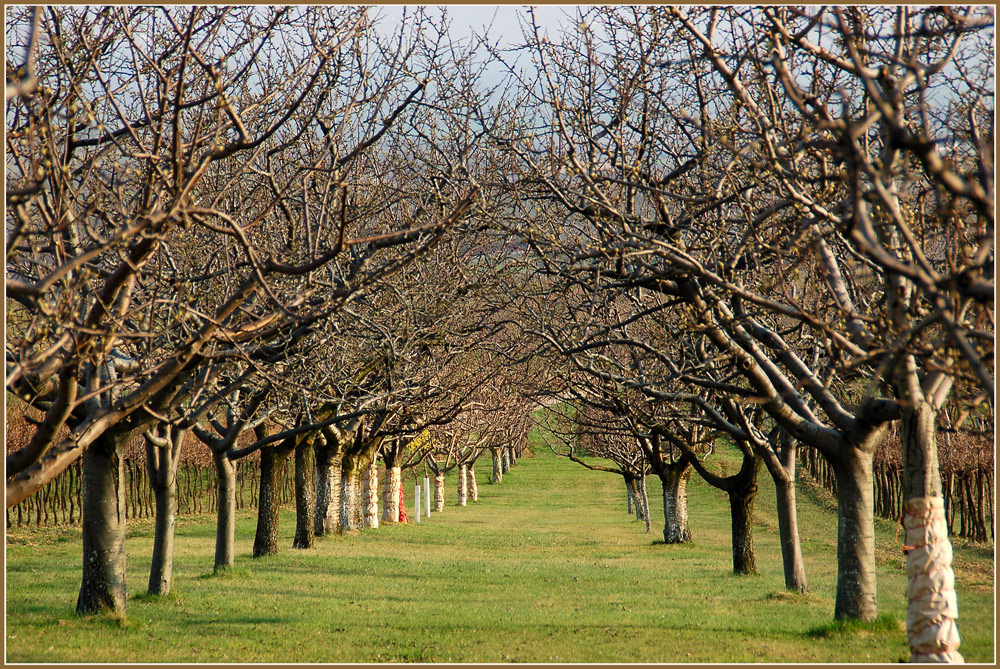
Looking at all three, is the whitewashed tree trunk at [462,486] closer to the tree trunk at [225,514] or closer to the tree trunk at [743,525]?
the tree trunk at [743,525]

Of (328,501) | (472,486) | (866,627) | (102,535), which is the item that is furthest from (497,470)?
(866,627)

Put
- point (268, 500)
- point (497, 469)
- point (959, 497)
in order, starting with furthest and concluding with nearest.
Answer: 1. point (497, 469)
2. point (959, 497)
3. point (268, 500)

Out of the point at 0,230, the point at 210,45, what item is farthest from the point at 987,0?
the point at 0,230

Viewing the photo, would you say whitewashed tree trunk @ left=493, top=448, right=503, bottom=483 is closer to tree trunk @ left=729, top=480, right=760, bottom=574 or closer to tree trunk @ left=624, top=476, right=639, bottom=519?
tree trunk @ left=624, top=476, right=639, bottom=519

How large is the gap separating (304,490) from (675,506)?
1101cm

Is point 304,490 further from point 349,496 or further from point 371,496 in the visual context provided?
point 371,496

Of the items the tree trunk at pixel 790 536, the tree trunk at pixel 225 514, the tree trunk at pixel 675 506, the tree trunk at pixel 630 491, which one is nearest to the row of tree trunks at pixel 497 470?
the tree trunk at pixel 630 491

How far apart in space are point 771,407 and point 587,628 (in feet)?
13.6

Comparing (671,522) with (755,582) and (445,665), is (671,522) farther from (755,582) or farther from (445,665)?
(445,665)

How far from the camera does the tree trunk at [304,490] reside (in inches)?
815

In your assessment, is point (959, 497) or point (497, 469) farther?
point (497, 469)

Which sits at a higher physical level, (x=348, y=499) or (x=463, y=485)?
(x=348, y=499)

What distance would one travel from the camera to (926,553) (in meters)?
7.17

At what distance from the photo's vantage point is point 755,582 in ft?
55.6
